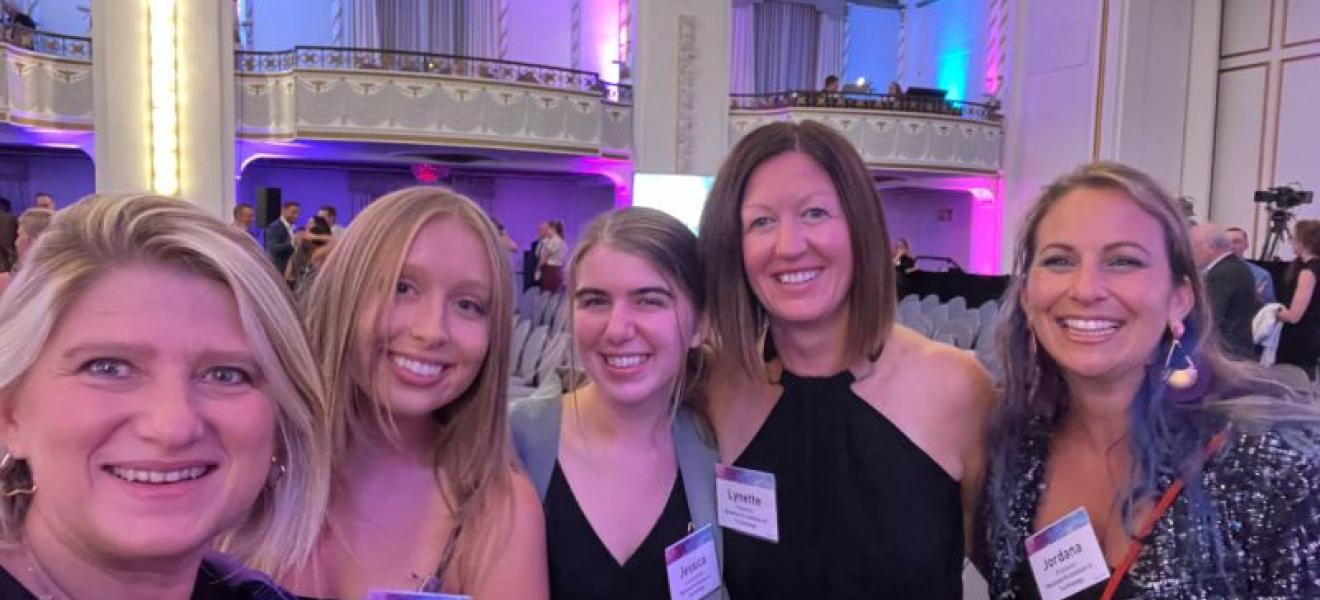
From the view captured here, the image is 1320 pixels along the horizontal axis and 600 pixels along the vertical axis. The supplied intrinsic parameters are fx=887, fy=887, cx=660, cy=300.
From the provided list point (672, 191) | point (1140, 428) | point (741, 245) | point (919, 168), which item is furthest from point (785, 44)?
A: point (1140, 428)

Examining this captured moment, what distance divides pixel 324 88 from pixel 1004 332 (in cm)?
1180

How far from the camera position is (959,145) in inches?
587

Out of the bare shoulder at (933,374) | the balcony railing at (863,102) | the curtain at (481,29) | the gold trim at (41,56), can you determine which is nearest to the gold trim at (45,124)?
the gold trim at (41,56)

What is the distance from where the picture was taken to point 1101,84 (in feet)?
45.4

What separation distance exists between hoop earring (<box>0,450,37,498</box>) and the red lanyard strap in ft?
5.08

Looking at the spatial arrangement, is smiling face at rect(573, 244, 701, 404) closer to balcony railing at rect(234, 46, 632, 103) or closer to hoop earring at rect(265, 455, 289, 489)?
hoop earring at rect(265, 455, 289, 489)

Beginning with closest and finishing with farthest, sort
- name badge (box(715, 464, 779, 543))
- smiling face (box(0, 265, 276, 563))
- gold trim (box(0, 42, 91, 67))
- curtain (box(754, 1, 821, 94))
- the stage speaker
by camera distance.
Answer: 1. smiling face (box(0, 265, 276, 563))
2. name badge (box(715, 464, 779, 543))
3. the stage speaker
4. gold trim (box(0, 42, 91, 67))
5. curtain (box(754, 1, 821, 94))

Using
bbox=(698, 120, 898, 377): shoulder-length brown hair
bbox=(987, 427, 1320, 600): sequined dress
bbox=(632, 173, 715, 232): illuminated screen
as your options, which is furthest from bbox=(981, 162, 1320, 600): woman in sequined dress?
bbox=(632, 173, 715, 232): illuminated screen

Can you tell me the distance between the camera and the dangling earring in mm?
1519

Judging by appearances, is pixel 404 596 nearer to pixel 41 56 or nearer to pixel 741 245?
pixel 741 245

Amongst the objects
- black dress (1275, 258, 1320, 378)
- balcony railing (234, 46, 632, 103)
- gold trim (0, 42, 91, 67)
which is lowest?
black dress (1275, 258, 1320, 378)

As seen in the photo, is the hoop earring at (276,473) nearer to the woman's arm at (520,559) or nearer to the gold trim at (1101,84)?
the woman's arm at (520,559)

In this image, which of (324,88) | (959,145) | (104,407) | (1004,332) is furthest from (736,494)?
(959,145)

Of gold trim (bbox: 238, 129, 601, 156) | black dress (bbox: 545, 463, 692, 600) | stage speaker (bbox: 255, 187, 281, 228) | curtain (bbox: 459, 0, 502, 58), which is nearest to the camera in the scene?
black dress (bbox: 545, 463, 692, 600)
